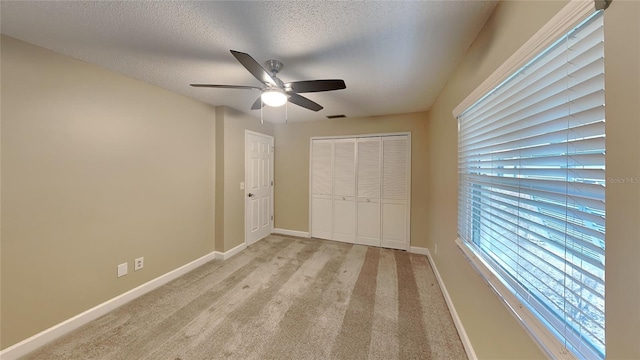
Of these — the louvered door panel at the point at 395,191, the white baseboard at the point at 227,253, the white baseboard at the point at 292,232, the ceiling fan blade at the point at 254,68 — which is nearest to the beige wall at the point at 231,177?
the white baseboard at the point at 227,253

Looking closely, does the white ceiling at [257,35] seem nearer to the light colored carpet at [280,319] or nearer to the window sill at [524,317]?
the window sill at [524,317]

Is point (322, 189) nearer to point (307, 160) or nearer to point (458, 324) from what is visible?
point (307, 160)

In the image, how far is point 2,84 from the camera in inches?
57.5

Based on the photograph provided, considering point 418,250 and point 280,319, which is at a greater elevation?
point 418,250

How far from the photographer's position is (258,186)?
3.88 m

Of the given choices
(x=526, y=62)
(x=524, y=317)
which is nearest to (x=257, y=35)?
(x=526, y=62)

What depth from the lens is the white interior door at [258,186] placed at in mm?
3617

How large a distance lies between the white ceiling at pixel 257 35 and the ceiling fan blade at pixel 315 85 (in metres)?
0.25

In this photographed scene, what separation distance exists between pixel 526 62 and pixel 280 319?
7.85ft

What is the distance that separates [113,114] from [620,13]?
3155 mm

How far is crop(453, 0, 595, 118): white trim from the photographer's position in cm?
66

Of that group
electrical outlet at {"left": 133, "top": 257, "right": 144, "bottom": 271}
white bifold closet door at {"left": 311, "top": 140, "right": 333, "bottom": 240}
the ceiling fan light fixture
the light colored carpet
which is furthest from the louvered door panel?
electrical outlet at {"left": 133, "top": 257, "right": 144, "bottom": 271}

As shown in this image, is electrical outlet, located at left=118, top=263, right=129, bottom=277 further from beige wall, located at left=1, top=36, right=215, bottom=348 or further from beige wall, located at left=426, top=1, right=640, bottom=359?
beige wall, located at left=426, top=1, right=640, bottom=359

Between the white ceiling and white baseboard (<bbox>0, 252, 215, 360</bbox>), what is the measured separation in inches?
87.0
